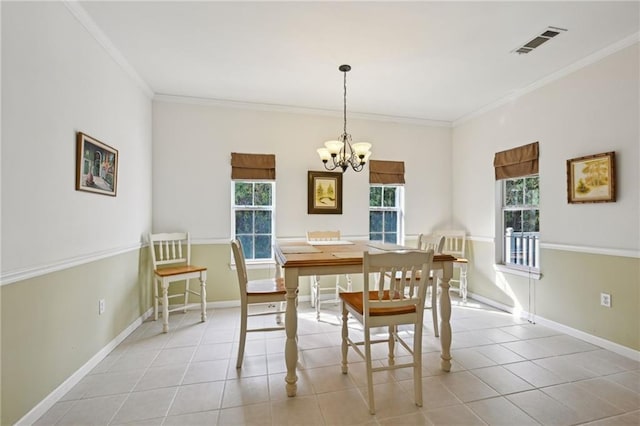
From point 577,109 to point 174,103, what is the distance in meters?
4.49

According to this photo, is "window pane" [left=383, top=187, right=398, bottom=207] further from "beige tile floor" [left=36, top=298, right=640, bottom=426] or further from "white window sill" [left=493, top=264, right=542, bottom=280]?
"beige tile floor" [left=36, top=298, right=640, bottom=426]

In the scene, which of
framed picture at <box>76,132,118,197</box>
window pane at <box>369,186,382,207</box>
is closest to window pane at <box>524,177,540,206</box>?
window pane at <box>369,186,382,207</box>

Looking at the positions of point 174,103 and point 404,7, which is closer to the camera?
point 404,7

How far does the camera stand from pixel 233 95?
3.76 m

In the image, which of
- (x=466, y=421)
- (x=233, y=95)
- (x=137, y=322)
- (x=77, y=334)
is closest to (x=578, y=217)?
(x=466, y=421)

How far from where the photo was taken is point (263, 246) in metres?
4.13

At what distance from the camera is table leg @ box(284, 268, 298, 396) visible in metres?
2.01

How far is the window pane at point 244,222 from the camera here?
408 cm

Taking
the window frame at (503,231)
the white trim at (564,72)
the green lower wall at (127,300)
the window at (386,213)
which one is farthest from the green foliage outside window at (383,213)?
the white trim at (564,72)

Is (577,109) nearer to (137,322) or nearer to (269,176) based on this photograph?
(269,176)

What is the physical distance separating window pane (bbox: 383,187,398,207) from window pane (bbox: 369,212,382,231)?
206mm

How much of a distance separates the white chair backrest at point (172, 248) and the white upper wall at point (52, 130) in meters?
0.62

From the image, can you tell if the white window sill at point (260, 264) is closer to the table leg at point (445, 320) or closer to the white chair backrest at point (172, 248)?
the white chair backrest at point (172, 248)

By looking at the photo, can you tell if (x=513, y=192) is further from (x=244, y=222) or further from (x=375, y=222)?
(x=244, y=222)
